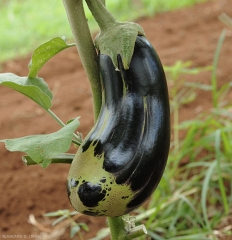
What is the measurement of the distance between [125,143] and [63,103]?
156 cm

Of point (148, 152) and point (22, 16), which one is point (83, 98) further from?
point (22, 16)

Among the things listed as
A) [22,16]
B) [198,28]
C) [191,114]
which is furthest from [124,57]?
[22,16]

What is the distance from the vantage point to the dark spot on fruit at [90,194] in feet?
2.37

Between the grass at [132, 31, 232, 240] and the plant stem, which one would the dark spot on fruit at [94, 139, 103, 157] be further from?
the grass at [132, 31, 232, 240]

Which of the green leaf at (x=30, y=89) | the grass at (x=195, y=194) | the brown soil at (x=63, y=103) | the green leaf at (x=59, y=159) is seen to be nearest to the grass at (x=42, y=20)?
the brown soil at (x=63, y=103)

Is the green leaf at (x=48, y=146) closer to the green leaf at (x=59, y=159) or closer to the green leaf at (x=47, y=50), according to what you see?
the green leaf at (x=59, y=159)

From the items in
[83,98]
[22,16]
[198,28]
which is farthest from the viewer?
[22,16]

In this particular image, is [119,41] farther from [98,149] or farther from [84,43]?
[98,149]

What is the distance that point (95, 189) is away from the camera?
2.37 feet

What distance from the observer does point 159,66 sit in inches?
30.3

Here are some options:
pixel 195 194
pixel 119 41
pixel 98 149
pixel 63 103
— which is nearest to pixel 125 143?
pixel 98 149

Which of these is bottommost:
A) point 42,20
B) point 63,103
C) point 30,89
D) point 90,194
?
point 42,20

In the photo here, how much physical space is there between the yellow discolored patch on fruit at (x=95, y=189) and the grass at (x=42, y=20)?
3074 mm

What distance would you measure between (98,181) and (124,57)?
192 mm
